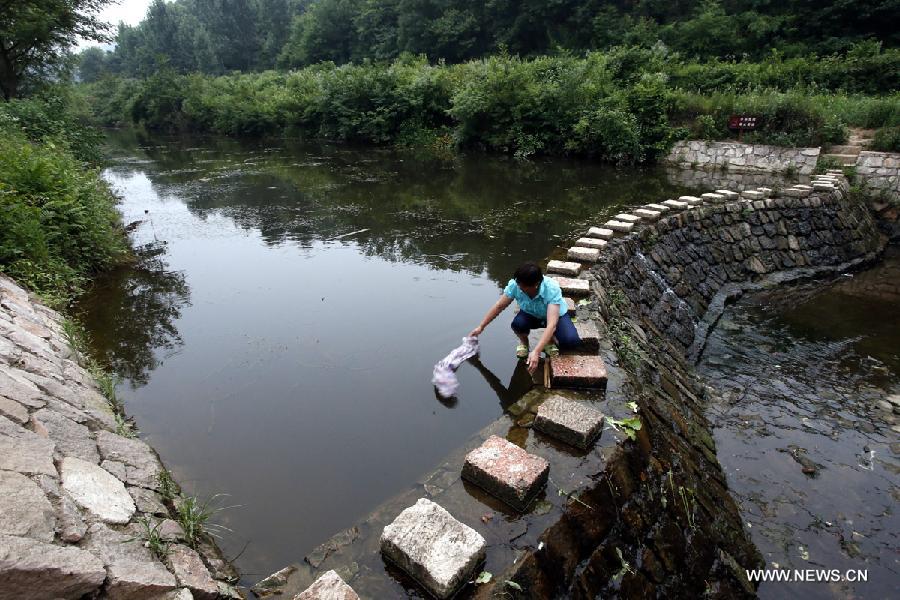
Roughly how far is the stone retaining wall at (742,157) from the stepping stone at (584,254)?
32.3 feet

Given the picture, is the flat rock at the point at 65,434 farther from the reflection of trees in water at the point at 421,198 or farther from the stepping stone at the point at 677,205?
the stepping stone at the point at 677,205

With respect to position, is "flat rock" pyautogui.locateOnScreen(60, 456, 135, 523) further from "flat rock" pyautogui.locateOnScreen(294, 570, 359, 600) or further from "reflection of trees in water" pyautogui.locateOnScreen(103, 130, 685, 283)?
"reflection of trees in water" pyautogui.locateOnScreen(103, 130, 685, 283)

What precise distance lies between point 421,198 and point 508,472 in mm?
9774

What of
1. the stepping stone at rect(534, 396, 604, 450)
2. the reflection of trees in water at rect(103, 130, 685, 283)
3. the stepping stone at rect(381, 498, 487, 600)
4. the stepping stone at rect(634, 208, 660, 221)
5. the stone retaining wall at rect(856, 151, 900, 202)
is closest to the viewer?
the stepping stone at rect(381, 498, 487, 600)

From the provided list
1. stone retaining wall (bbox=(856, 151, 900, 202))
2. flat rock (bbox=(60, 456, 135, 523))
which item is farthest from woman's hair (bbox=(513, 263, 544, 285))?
stone retaining wall (bbox=(856, 151, 900, 202))

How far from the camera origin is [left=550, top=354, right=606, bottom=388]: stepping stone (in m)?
3.85

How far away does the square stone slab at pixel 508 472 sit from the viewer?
2.72 meters

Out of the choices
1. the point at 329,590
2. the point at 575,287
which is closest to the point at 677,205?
the point at 575,287

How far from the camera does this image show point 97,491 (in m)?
2.37

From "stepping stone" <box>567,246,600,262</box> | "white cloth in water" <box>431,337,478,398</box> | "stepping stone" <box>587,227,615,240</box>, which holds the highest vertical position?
"stepping stone" <box>587,227,615,240</box>

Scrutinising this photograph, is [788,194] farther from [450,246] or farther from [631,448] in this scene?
[631,448]

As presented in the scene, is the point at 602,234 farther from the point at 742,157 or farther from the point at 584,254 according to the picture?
the point at 742,157

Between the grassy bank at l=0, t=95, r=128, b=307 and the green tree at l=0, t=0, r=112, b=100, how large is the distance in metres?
9.03

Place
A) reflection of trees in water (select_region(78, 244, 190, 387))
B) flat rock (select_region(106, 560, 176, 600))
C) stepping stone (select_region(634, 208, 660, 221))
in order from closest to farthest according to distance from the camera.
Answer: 1. flat rock (select_region(106, 560, 176, 600))
2. reflection of trees in water (select_region(78, 244, 190, 387))
3. stepping stone (select_region(634, 208, 660, 221))
